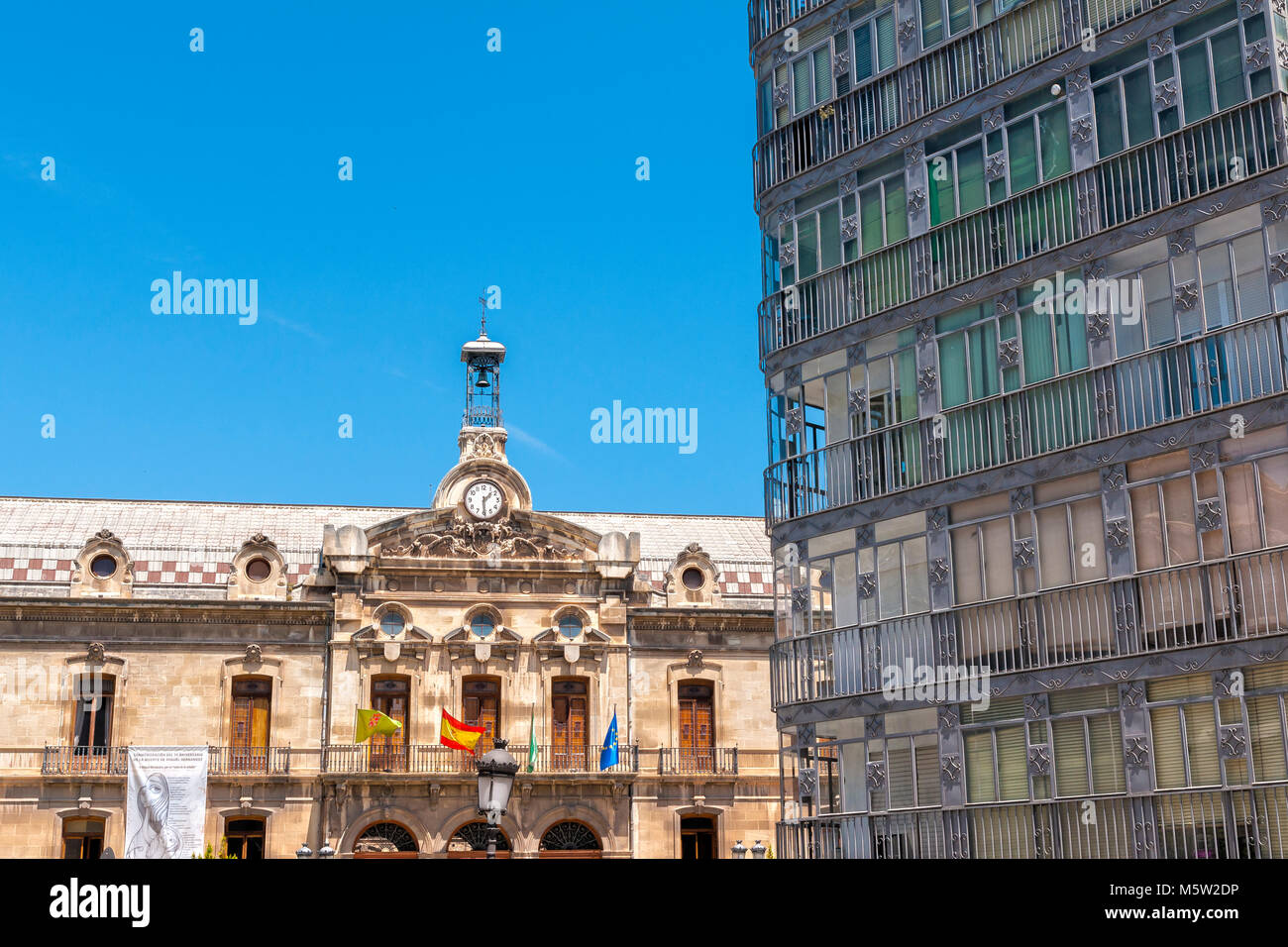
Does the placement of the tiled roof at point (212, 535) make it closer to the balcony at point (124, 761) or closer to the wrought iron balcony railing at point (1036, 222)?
the balcony at point (124, 761)

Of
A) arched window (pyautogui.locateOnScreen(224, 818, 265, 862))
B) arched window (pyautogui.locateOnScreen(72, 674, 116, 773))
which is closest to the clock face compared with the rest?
arched window (pyautogui.locateOnScreen(224, 818, 265, 862))

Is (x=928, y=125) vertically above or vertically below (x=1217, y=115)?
above

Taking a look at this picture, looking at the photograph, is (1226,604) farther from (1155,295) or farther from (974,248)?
(974,248)

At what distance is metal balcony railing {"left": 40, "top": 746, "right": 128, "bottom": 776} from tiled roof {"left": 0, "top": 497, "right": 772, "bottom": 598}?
461cm

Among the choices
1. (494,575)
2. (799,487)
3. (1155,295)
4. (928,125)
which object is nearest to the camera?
(1155,295)

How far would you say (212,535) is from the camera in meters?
42.6

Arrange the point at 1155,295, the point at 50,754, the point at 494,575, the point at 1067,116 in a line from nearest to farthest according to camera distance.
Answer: the point at 1155,295 → the point at 1067,116 → the point at 50,754 → the point at 494,575

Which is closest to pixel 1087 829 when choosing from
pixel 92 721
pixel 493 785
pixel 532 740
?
pixel 493 785

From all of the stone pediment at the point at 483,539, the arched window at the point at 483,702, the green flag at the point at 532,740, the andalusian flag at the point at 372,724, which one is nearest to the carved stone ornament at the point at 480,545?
the stone pediment at the point at 483,539

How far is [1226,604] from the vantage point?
711 inches

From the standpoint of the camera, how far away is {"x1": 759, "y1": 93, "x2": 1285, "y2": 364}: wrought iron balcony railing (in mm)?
18828

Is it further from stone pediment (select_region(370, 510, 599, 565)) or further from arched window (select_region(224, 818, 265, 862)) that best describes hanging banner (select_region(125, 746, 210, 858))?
stone pediment (select_region(370, 510, 599, 565))
